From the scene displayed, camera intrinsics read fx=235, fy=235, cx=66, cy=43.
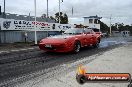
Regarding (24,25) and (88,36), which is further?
(24,25)

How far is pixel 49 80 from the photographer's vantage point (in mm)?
5871

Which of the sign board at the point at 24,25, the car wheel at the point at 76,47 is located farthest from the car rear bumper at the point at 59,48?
the sign board at the point at 24,25

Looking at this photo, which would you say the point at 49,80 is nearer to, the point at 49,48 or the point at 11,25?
the point at 49,48

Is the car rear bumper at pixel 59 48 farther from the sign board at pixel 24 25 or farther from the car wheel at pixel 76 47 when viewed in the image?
the sign board at pixel 24 25

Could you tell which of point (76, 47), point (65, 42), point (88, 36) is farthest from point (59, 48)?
point (88, 36)

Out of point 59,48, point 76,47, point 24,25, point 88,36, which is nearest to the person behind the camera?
point 59,48

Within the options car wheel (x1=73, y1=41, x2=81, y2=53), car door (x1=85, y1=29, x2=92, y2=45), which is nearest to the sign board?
car door (x1=85, y1=29, x2=92, y2=45)

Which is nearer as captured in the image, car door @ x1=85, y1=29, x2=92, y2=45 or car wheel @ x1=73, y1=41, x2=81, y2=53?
car wheel @ x1=73, y1=41, x2=81, y2=53

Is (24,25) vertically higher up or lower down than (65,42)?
higher up

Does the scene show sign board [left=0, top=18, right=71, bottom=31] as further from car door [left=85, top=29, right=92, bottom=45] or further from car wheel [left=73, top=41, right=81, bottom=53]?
car wheel [left=73, top=41, right=81, bottom=53]

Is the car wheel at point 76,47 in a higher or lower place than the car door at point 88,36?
lower

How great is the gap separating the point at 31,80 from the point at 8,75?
0.97 meters

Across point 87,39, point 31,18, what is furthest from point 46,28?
point 87,39

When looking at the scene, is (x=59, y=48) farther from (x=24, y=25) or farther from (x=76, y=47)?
(x=24, y=25)
